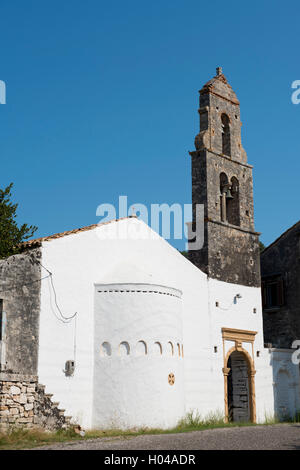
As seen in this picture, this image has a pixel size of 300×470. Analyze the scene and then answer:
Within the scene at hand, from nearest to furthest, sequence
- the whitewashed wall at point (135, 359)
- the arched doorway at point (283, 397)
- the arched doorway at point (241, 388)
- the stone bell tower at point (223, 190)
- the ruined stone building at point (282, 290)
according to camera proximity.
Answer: the whitewashed wall at point (135, 359) → the arched doorway at point (241, 388) → the stone bell tower at point (223, 190) → the arched doorway at point (283, 397) → the ruined stone building at point (282, 290)

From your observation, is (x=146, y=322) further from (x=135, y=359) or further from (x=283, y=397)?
(x=283, y=397)

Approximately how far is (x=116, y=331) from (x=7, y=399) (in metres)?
3.80

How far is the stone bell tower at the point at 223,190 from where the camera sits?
2144 cm

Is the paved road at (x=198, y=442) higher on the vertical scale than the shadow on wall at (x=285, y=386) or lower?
lower

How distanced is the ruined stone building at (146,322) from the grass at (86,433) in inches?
12.5

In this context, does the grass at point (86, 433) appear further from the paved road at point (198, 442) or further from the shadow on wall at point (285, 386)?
the shadow on wall at point (285, 386)

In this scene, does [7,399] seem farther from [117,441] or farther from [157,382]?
[157,382]

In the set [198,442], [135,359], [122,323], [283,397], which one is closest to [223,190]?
[122,323]

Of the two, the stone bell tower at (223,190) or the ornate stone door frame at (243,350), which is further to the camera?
the stone bell tower at (223,190)

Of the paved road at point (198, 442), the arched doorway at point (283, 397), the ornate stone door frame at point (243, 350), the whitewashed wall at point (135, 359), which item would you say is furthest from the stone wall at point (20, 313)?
the arched doorway at point (283, 397)

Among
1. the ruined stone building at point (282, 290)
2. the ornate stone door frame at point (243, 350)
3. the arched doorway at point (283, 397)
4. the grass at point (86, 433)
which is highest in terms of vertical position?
the ruined stone building at point (282, 290)

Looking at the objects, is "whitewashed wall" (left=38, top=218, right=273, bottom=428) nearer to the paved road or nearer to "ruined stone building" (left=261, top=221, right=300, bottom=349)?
the paved road

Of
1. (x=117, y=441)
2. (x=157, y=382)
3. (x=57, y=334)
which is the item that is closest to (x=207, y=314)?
(x=157, y=382)

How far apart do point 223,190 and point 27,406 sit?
1170 centimetres
